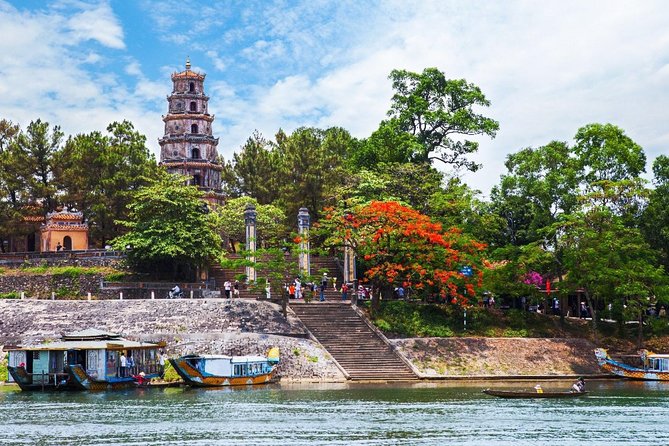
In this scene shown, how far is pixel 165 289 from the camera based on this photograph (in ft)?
181

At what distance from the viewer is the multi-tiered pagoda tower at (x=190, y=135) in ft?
262

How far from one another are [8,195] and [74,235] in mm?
5150

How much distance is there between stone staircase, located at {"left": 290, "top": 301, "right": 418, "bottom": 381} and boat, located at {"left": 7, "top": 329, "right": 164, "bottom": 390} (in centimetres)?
1054

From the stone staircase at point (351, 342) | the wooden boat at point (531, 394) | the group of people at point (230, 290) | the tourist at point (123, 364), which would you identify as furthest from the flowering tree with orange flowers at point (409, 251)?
the tourist at point (123, 364)

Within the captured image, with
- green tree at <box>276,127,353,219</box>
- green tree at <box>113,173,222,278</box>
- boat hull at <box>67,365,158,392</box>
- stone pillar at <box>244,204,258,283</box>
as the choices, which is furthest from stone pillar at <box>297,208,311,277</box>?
boat hull at <box>67,365,158,392</box>

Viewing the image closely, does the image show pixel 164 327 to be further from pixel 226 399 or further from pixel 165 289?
pixel 226 399

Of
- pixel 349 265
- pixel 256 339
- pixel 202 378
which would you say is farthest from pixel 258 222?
pixel 202 378

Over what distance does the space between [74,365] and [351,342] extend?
14.8 meters

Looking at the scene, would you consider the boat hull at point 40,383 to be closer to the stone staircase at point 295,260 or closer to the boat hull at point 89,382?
the boat hull at point 89,382

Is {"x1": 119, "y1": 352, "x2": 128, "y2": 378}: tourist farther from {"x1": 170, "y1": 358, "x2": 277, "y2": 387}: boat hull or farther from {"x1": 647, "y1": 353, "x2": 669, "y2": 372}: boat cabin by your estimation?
{"x1": 647, "y1": 353, "x2": 669, "y2": 372}: boat cabin

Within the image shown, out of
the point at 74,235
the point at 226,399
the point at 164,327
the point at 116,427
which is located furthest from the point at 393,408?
the point at 74,235

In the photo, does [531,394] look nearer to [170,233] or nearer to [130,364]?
[130,364]

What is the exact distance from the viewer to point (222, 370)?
142 ft

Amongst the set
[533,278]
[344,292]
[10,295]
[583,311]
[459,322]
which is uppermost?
[533,278]
